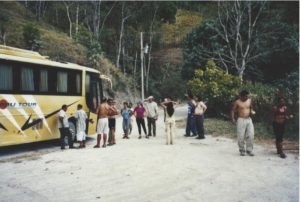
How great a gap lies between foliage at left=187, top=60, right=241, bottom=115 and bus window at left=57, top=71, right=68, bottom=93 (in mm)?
11123

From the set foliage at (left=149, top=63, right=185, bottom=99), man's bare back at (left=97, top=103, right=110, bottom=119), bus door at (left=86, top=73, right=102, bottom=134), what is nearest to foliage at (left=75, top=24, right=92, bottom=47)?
foliage at (left=149, top=63, right=185, bottom=99)

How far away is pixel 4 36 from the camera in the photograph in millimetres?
33438

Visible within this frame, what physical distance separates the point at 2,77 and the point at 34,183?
5651 mm

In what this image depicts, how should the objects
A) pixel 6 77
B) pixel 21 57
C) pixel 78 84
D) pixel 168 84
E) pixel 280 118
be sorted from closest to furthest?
pixel 280 118, pixel 6 77, pixel 21 57, pixel 78 84, pixel 168 84

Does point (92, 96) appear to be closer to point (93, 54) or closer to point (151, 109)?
point (151, 109)

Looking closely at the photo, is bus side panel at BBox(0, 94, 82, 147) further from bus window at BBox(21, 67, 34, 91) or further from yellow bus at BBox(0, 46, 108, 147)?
bus window at BBox(21, 67, 34, 91)

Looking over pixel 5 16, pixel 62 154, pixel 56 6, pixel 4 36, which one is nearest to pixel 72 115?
pixel 62 154

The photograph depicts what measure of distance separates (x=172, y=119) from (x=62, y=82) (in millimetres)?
4630

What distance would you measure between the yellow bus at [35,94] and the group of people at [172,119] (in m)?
1.00

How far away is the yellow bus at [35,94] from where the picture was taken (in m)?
13.2

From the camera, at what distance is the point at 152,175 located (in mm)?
9219

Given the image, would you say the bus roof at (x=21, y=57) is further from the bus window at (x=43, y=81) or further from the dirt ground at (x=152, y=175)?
the dirt ground at (x=152, y=175)

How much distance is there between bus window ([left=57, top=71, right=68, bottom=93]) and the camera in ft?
50.1

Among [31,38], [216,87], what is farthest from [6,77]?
[31,38]
